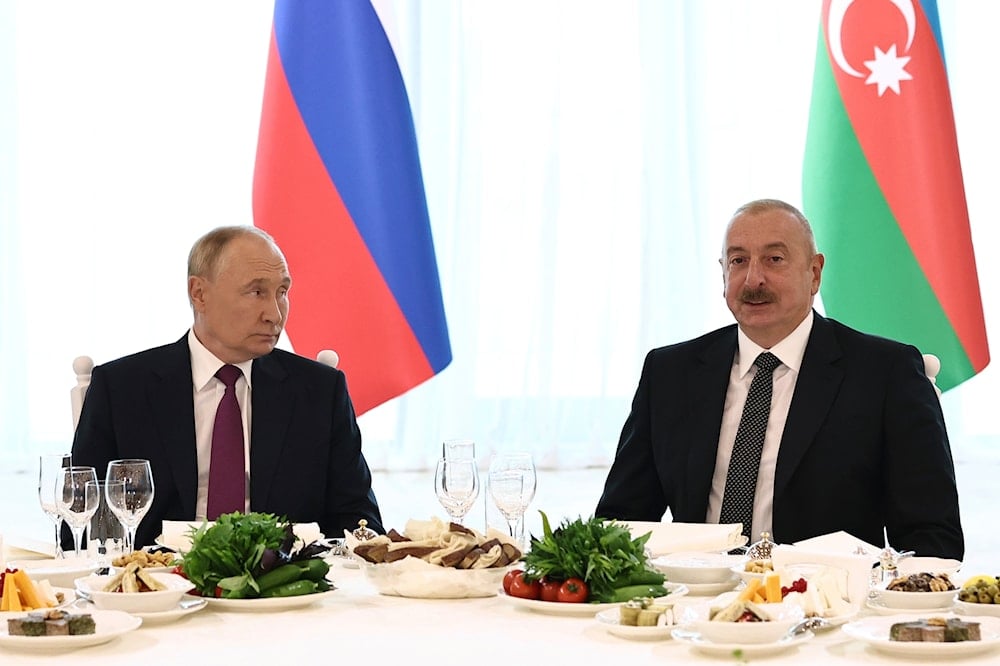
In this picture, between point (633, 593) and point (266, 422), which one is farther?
point (266, 422)

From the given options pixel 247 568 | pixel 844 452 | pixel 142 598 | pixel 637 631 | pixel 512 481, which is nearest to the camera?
pixel 637 631

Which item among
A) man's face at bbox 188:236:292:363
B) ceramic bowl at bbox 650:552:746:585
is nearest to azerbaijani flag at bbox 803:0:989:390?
man's face at bbox 188:236:292:363

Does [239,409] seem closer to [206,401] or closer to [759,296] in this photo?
[206,401]

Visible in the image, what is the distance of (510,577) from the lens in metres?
2.04

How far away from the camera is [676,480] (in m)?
3.13

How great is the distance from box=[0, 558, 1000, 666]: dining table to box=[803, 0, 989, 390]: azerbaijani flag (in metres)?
2.86

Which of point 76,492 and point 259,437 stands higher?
point 259,437

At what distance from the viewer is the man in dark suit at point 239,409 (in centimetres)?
316

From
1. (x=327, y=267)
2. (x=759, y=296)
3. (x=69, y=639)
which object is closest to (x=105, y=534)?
(x=69, y=639)

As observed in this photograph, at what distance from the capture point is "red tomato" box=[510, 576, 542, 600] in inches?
78.8

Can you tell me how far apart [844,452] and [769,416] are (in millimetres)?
192

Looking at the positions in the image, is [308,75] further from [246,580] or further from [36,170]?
[246,580]

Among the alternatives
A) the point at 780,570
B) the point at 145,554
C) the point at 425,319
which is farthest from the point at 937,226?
the point at 145,554

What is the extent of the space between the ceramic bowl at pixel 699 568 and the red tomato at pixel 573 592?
0.74 ft
